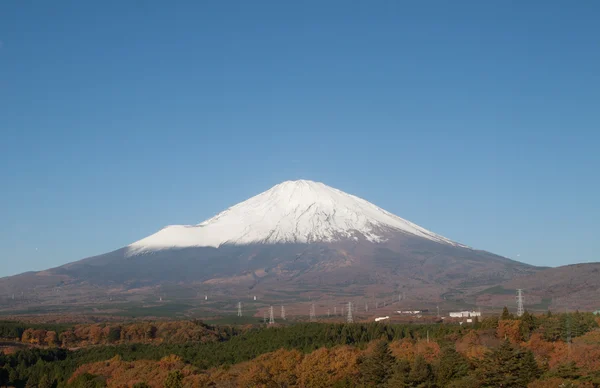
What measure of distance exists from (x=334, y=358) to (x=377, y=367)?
19.7ft

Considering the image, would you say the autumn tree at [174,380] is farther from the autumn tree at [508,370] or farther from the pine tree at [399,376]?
the autumn tree at [508,370]

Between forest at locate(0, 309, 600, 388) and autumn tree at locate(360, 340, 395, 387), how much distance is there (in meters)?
0.06

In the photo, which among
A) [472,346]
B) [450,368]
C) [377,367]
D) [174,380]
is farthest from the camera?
[472,346]

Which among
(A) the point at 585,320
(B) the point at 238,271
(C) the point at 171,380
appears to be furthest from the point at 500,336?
(B) the point at 238,271

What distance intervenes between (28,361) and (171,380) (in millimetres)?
20542

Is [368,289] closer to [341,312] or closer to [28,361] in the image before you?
[341,312]

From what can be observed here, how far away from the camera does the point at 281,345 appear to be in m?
62.0

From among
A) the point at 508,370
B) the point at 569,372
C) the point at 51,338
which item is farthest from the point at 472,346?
the point at 51,338

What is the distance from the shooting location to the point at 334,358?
158 ft

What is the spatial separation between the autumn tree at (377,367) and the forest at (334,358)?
0.06 metres

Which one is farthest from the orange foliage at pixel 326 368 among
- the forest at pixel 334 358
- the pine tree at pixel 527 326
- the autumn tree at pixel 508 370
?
the pine tree at pixel 527 326

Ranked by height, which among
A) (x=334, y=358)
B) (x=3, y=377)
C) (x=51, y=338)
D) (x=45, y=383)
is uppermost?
(x=51, y=338)

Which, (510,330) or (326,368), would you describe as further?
(510,330)

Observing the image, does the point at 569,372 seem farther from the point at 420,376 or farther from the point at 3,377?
the point at 3,377
